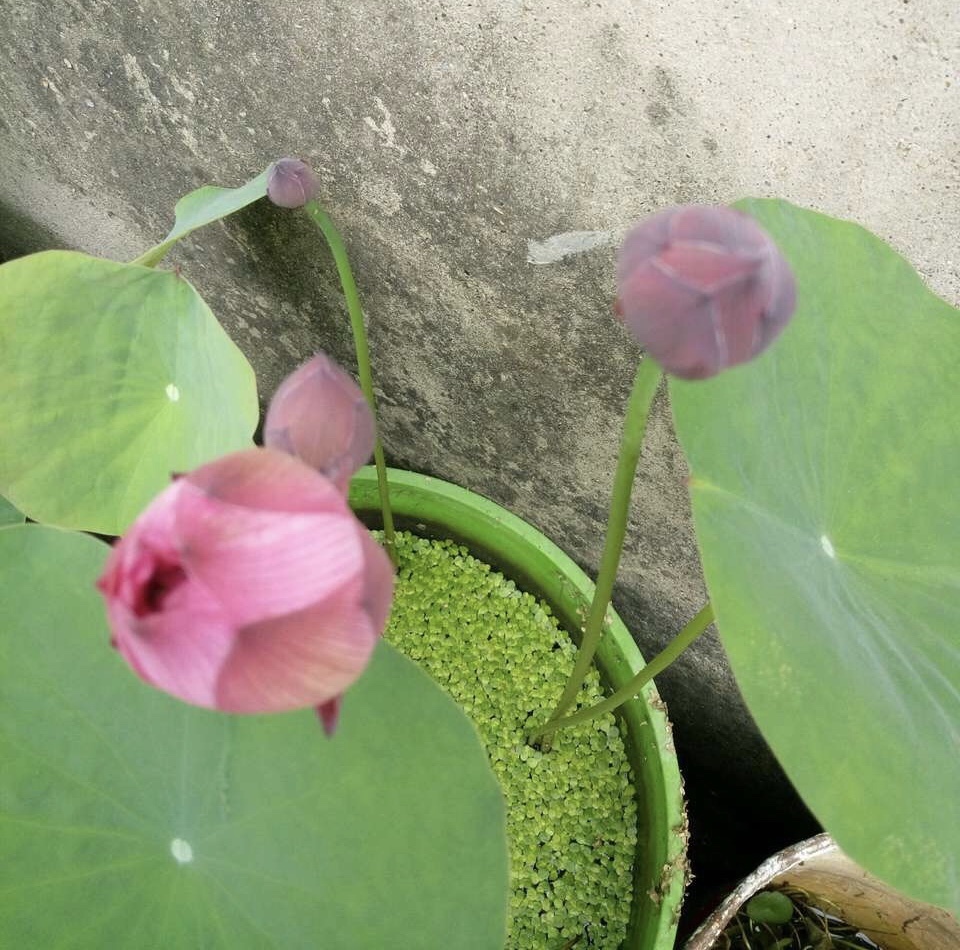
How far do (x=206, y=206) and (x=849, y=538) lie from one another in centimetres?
51

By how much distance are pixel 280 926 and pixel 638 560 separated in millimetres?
535

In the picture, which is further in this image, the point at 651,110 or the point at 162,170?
the point at 162,170

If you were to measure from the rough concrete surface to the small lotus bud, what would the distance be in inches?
4.2

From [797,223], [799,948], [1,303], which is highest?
[797,223]

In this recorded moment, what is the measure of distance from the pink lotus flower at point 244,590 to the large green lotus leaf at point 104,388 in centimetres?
34

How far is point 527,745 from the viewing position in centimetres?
83

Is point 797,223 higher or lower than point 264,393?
higher

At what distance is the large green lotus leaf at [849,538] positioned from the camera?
421 mm

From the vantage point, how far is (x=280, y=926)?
1.55 ft

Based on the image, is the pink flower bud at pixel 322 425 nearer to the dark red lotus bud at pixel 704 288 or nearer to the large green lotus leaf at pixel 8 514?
the dark red lotus bud at pixel 704 288

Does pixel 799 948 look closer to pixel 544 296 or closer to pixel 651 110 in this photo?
pixel 544 296

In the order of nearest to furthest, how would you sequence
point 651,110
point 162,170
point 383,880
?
point 383,880 < point 651,110 < point 162,170

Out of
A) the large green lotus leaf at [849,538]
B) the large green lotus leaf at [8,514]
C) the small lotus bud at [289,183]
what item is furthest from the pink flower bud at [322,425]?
the large green lotus leaf at [8,514]

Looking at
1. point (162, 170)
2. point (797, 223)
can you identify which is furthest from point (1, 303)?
point (797, 223)
